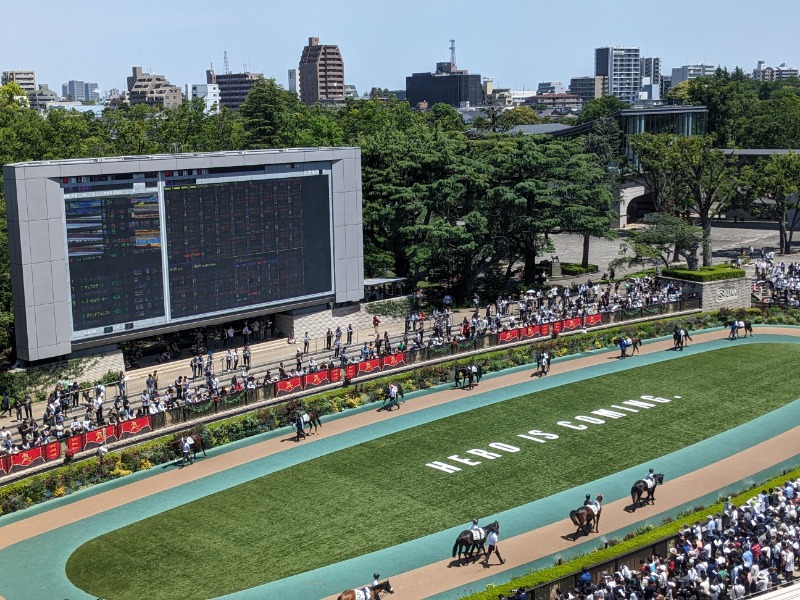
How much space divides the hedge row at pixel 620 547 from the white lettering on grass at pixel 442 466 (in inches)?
339

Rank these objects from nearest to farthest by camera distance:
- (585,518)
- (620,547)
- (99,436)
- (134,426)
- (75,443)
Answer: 1. (620,547)
2. (585,518)
3. (75,443)
4. (99,436)
5. (134,426)

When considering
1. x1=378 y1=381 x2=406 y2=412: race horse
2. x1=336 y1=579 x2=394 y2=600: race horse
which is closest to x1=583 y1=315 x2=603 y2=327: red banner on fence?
x1=378 y1=381 x2=406 y2=412: race horse

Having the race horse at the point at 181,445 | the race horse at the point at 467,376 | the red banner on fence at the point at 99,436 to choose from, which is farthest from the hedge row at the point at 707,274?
the red banner on fence at the point at 99,436

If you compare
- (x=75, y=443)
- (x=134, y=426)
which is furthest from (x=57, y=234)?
(x=75, y=443)

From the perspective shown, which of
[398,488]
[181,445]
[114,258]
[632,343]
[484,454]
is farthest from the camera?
[632,343]

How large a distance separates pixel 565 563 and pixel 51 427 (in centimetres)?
2274

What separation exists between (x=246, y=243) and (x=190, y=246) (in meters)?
3.23

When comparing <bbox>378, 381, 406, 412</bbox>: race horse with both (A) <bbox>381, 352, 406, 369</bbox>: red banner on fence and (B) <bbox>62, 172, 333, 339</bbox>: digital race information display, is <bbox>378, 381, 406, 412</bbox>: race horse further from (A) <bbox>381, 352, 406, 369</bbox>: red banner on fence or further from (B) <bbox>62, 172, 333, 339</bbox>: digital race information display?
(B) <bbox>62, 172, 333, 339</bbox>: digital race information display

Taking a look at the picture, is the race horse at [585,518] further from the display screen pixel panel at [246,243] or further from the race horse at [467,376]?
the display screen pixel panel at [246,243]

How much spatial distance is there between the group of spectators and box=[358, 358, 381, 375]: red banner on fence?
22.5m

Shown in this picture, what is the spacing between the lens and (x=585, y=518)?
33.4m

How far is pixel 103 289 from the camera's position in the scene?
47.6m

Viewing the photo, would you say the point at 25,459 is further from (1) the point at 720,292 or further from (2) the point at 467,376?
(1) the point at 720,292

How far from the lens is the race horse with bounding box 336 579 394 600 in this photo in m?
27.9
